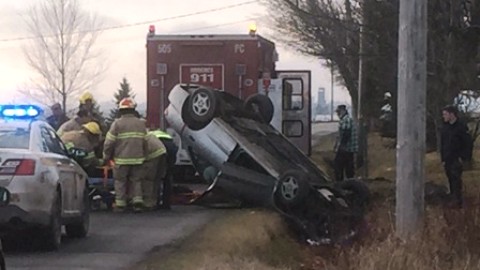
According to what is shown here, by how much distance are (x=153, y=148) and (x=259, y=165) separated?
5.61ft

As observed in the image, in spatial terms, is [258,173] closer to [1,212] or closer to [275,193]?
[275,193]

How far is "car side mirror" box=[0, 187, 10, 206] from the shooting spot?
10.8m

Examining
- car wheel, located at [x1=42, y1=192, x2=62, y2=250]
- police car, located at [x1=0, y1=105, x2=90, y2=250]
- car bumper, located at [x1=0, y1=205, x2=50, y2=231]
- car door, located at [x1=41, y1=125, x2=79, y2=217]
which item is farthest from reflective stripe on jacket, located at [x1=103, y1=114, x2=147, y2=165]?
car bumper, located at [x1=0, y1=205, x2=50, y2=231]

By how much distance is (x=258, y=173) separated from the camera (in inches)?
602

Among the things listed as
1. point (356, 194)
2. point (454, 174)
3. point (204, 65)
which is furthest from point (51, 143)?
point (204, 65)

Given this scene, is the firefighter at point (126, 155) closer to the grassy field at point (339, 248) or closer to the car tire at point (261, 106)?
the grassy field at point (339, 248)

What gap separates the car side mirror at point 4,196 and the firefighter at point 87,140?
17.1 feet

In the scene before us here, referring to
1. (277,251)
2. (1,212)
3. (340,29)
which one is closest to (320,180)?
(277,251)

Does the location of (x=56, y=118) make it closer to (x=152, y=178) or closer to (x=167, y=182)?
(x=167, y=182)

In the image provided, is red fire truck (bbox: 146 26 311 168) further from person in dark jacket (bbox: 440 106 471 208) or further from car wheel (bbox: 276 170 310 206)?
car wheel (bbox: 276 170 310 206)

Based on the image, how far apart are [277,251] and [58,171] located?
8.13 feet

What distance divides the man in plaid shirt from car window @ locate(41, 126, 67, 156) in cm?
953

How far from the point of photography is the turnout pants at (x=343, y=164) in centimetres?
2158

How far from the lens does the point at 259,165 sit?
15.3m
